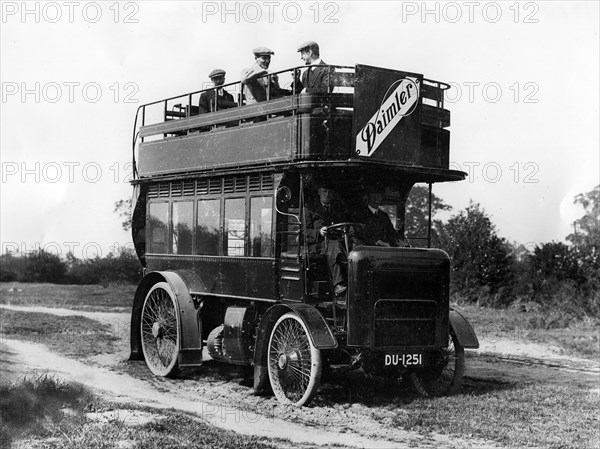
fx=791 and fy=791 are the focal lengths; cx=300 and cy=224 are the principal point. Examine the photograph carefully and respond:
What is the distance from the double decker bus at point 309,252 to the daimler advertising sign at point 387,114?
0.02 meters

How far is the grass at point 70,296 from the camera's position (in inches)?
1079

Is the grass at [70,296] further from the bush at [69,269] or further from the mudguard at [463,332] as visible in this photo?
the mudguard at [463,332]

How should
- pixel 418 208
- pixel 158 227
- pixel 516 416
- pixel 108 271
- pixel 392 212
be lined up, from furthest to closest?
1. pixel 418 208
2. pixel 108 271
3. pixel 158 227
4. pixel 392 212
5. pixel 516 416

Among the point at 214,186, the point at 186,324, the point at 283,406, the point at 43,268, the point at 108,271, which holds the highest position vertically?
the point at 214,186

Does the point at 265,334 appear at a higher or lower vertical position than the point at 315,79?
lower

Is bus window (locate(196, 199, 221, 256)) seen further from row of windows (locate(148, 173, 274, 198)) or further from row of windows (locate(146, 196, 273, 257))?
row of windows (locate(148, 173, 274, 198))

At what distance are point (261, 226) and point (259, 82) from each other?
6.97 feet

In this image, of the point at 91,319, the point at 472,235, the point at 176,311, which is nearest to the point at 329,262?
the point at 176,311

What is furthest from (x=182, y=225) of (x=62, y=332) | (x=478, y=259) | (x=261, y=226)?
(x=478, y=259)

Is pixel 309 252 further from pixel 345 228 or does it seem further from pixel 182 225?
pixel 182 225

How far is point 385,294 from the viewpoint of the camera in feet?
32.0

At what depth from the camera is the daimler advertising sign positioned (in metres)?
9.84

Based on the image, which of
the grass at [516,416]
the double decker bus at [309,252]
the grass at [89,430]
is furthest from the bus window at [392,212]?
the grass at [89,430]

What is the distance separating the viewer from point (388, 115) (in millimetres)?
10023
